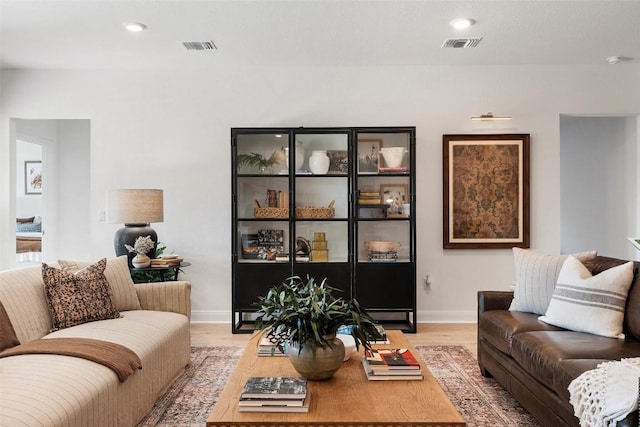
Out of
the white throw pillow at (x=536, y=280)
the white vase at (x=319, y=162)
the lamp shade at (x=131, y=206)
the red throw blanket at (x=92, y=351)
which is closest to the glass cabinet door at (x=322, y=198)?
the white vase at (x=319, y=162)

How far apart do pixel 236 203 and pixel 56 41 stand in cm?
207

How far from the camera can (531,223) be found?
486cm

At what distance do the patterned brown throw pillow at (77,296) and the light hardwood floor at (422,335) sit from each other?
130 centimetres

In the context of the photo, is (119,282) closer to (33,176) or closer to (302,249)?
(302,249)

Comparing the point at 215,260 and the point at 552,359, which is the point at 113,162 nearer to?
the point at 215,260

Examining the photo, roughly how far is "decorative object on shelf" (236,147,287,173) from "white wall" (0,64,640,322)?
38cm

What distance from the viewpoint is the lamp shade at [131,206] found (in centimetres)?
399

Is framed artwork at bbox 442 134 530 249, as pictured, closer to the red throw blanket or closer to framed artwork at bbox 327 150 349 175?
framed artwork at bbox 327 150 349 175

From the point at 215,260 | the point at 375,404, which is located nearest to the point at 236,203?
the point at 215,260

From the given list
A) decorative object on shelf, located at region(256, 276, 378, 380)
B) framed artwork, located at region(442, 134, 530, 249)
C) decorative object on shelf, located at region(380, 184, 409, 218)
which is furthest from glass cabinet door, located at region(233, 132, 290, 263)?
decorative object on shelf, located at region(256, 276, 378, 380)

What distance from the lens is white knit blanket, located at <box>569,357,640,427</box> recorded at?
170 cm

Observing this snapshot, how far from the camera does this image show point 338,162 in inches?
181

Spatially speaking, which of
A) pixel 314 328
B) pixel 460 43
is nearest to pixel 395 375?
pixel 314 328

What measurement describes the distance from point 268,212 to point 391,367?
8.90ft
